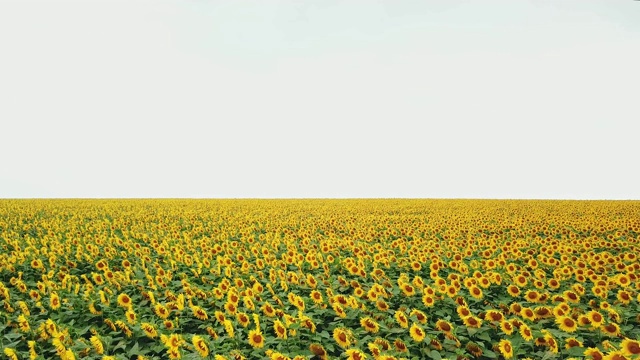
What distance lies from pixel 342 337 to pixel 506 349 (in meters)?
1.93

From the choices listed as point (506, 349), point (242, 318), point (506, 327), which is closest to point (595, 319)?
point (506, 327)

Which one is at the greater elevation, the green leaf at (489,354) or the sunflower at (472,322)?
the sunflower at (472,322)

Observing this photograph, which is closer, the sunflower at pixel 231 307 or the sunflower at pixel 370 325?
the sunflower at pixel 370 325

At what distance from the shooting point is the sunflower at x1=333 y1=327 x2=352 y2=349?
199 inches

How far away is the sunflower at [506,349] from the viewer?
498cm

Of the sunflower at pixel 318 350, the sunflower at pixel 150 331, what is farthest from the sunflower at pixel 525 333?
the sunflower at pixel 150 331

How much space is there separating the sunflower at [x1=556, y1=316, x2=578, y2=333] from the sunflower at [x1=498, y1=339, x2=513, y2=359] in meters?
1.00

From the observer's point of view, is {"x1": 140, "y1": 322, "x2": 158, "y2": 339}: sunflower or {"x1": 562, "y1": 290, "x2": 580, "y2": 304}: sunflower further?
{"x1": 562, "y1": 290, "x2": 580, "y2": 304}: sunflower

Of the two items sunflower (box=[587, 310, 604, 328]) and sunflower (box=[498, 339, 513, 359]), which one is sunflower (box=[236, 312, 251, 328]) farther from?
sunflower (box=[587, 310, 604, 328])

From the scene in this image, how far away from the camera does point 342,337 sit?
5121mm

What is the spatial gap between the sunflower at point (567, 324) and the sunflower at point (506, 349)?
1.00m

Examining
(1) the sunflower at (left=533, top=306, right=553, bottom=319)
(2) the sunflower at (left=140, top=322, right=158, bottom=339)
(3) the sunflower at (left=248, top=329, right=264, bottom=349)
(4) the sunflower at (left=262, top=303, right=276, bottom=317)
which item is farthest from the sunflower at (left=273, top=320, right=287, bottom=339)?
(1) the sunflower at (left=533, top=306, right=553, bottom=319)

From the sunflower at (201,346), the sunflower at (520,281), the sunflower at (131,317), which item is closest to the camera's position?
the sunflower at (201,346)

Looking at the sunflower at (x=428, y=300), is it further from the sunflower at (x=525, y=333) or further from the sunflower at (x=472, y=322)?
the sunflower at (x=525, y=333)
